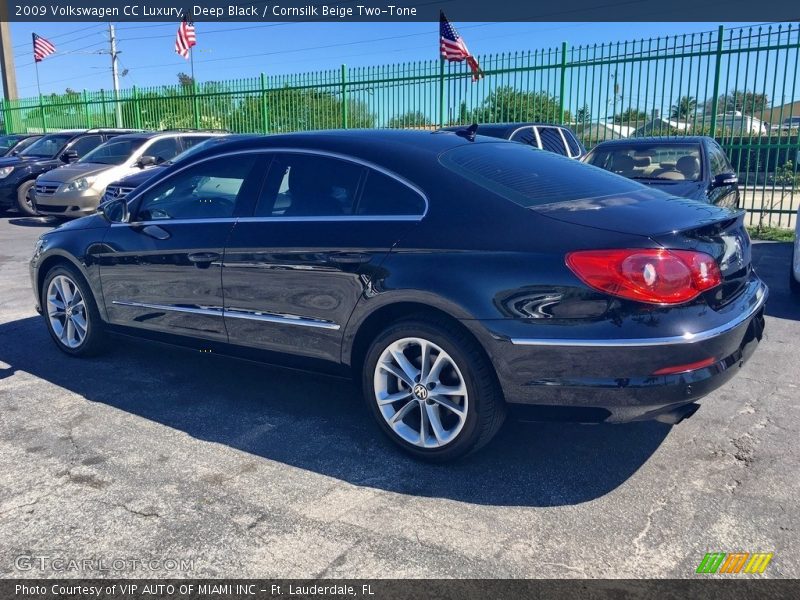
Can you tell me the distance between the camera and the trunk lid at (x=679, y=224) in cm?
309

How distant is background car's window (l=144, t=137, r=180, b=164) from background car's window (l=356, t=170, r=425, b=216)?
960 centimetres

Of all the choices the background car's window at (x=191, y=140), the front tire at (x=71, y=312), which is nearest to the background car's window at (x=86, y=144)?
the background car's window at (x=191, y=140)

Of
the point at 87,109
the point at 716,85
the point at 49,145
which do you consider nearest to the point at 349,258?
the point at 716,85

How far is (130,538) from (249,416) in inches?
52.0

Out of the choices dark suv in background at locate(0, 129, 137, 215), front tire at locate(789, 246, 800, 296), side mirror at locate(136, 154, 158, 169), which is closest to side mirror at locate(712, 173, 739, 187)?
front tire at locate(789, 246, 800, 296)

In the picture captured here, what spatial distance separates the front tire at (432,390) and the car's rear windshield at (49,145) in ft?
46.3

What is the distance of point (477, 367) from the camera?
323cm

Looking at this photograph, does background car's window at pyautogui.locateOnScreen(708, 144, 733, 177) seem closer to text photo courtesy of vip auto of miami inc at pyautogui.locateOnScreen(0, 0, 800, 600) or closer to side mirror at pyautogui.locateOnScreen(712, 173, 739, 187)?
side mirror at pyautogui.locateOnScreen(712, 173, 739, 187)

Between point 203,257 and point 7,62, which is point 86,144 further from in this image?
point 7,62

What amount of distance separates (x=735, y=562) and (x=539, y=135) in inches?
334

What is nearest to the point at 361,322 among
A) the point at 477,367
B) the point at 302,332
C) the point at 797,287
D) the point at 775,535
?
the point at 302,332

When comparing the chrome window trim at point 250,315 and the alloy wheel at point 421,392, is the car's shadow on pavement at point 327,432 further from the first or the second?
the chrome window trim at point 250,315

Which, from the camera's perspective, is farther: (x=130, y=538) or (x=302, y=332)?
(x=302, y=332)
